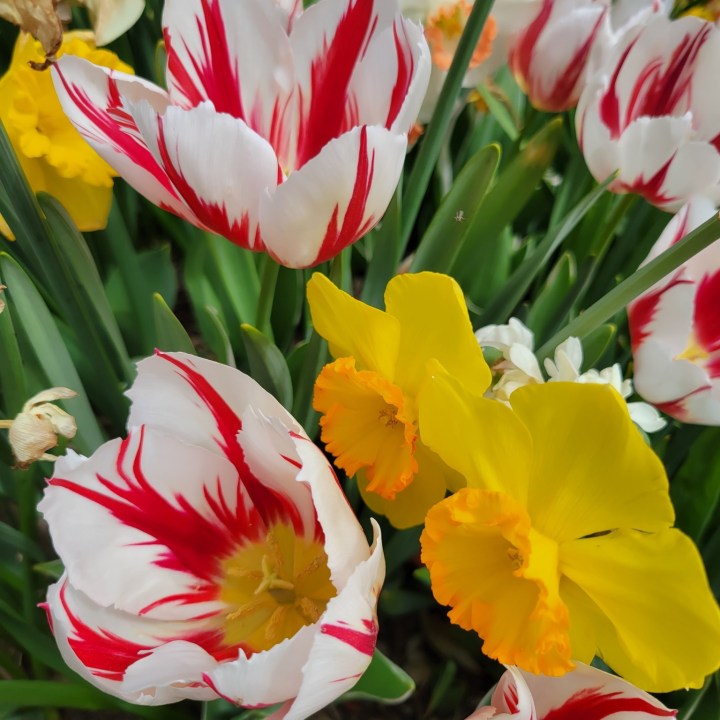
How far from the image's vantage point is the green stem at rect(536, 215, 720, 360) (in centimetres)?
34

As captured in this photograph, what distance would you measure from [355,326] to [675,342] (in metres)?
0.24

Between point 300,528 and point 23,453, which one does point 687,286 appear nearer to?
point 300,528

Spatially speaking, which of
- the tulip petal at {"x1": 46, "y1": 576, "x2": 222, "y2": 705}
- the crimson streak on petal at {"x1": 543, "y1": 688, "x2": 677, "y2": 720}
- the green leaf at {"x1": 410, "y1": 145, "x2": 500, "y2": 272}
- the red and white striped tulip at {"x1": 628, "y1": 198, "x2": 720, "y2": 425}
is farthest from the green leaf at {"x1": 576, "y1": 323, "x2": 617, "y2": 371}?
the tulip petal at {"x1": 46, "y1": 576, "x2": 222, "y2": 705}

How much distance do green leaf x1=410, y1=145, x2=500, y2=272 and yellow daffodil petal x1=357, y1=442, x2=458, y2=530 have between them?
0.66ft

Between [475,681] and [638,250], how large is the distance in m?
0.47

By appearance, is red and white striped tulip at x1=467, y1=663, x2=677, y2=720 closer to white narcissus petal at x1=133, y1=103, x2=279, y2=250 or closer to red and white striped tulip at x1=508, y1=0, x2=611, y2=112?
white narcissus petal at x1=133, y1=103, x2=279, y2=250

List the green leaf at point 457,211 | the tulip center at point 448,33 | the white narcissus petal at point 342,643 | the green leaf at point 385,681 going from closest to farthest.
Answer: the white narcissus petal at point 342,643 → the green leaf at point 385,681 → the green leaf at point 457,211 → the tulip center at point 448,33

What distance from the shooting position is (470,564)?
396 mm

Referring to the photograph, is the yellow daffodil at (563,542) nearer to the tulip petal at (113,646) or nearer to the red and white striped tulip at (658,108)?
the tulip petal at (113,646)

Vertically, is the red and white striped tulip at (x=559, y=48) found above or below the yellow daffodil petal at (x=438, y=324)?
above

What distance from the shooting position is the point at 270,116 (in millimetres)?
489

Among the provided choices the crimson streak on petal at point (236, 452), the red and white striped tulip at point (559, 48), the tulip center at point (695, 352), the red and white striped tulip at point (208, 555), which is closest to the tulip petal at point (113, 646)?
the red and white striped tulip at point (208, 555)

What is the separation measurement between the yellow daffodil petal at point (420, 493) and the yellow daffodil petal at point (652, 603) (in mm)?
97

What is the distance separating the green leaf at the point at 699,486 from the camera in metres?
0.60
